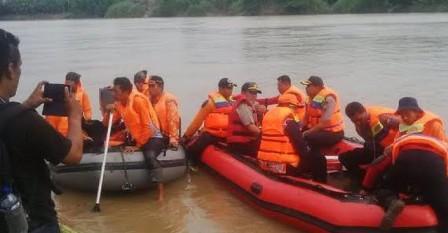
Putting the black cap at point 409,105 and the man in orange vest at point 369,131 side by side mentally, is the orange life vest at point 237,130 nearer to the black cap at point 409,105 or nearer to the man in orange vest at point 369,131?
the man in orange vest at point 369,131

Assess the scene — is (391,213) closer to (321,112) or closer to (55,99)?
(321,112)

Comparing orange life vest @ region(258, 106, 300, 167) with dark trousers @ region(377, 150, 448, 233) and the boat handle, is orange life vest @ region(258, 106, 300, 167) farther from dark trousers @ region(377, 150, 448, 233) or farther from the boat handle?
dark trousers @ region(377, 150, 448, 233)

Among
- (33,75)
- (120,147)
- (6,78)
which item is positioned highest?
(6,78)

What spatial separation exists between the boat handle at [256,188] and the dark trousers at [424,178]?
4.48ft

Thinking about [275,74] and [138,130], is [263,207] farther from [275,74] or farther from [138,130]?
[275,74]

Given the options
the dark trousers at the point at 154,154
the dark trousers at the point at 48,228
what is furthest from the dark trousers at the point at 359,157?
the dark trousers at the point at 48,228

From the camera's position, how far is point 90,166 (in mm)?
6215

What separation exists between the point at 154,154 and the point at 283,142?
59.0 inches

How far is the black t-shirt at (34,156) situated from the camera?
2127mm

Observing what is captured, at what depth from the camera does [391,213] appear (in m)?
4.38

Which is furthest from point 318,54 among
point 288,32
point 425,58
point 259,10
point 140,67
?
point 259,10

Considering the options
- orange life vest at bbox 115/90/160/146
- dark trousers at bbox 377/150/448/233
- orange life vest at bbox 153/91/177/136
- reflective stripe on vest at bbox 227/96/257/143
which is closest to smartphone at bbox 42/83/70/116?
dark trousers at bbox 377/150/448/233

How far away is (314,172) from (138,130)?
195 centimetres

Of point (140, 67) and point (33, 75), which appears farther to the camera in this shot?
point (140, 67)
